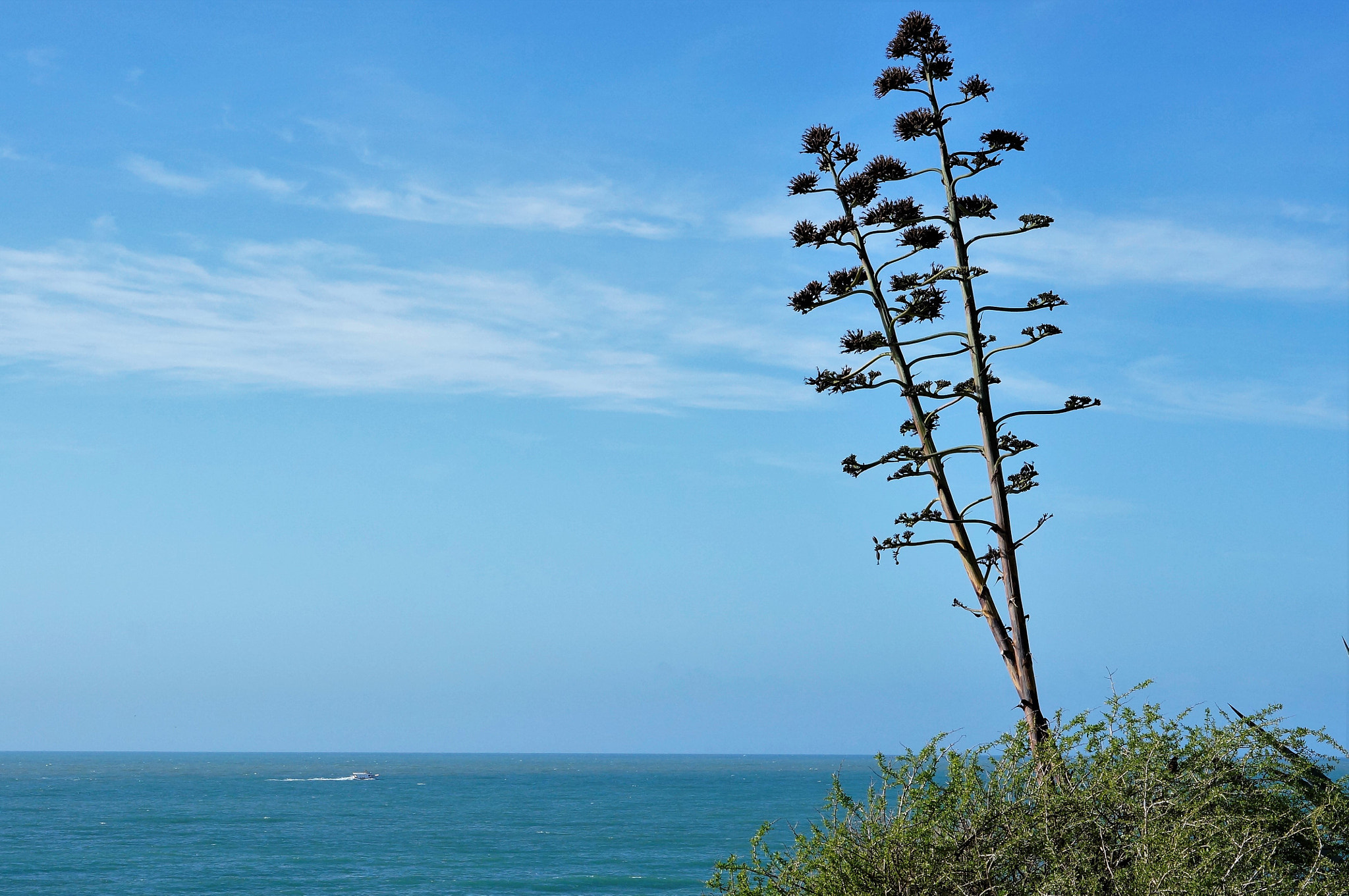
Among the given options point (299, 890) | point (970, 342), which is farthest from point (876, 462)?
point (299, 890)

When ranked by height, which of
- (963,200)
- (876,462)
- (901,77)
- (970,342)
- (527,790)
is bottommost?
(527,790)

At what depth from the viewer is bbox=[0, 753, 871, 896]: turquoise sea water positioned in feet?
211

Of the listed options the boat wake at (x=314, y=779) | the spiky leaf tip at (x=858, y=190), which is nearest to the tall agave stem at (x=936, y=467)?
the spiky leaf tip at (x=858, y=190)

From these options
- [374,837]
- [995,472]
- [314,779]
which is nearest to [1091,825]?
[995,472]

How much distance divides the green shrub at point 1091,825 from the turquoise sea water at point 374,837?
643 inches

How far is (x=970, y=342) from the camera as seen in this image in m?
9.84

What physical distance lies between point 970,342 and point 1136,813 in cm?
380

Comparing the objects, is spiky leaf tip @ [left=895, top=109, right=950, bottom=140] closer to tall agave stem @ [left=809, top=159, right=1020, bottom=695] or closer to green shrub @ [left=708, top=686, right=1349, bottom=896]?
tall agave stem @ [left=809, top=159, right=1020, bottom=695]

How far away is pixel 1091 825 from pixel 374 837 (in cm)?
8923

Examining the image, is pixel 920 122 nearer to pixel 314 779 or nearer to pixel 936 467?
pixel 936 467

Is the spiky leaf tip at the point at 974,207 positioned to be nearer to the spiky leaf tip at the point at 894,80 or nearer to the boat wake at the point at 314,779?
the spiky leaf tip at the point at 894,80

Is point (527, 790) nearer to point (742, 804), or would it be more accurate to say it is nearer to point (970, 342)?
point (742, 804)

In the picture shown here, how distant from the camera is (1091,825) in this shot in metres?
7.71

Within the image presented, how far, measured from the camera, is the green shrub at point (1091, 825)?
23.8 ft
